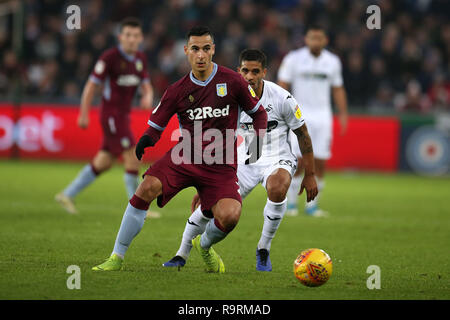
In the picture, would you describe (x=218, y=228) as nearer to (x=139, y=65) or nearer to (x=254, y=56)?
(x=254, y=56)

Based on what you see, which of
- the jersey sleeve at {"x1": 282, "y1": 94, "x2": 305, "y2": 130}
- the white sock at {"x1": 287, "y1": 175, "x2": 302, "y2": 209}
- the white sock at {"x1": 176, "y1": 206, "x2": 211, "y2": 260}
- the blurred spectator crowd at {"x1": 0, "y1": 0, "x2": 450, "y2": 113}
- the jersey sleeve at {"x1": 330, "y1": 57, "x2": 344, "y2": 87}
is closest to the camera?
the white sock at {"x1": 176, "y1": 206, "x2": 211, "y2": 260}

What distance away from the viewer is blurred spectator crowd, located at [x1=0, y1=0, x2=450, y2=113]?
18.9 metres

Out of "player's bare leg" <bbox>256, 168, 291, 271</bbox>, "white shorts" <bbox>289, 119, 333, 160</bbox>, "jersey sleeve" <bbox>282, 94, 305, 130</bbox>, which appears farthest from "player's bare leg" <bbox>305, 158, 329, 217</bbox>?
"jersey sleeve" <bbox>282, 94, 305, 130</bbox>

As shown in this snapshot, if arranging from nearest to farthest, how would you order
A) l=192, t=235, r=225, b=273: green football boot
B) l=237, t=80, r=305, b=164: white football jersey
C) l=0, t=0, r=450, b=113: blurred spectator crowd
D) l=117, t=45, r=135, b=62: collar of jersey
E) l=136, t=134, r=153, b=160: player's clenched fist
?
1. l=136, t=134, r=153, b=160: player's clenched fist
2. l=192, t=235, r=225, b=273: green football boot
3. l=237, t=80, r=305, b=164: white football jersey
4. l=117, t=45, r=135, b=62: collar of jersey
5. l=0, t=0, r=450, b=113: blurred spectator crowd

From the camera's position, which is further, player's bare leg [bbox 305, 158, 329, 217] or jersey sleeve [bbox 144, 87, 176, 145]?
player's bare leg [bbox 305, 158, 329, 217]

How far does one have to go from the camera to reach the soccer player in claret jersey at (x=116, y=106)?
10.2 metres

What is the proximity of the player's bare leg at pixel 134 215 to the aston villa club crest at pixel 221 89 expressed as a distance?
857mm

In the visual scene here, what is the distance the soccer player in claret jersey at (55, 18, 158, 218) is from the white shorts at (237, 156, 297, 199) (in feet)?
10.7

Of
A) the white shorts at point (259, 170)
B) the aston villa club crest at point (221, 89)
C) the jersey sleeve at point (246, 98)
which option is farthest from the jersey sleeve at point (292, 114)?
the aston villa club crest at point (221, 89)

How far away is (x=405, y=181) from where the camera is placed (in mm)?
16562

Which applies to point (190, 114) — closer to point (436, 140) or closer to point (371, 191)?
point (371, 191)

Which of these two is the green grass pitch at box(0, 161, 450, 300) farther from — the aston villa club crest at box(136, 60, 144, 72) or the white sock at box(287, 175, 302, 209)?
the aston villa club crest at box(136, 60, 144, 72)
